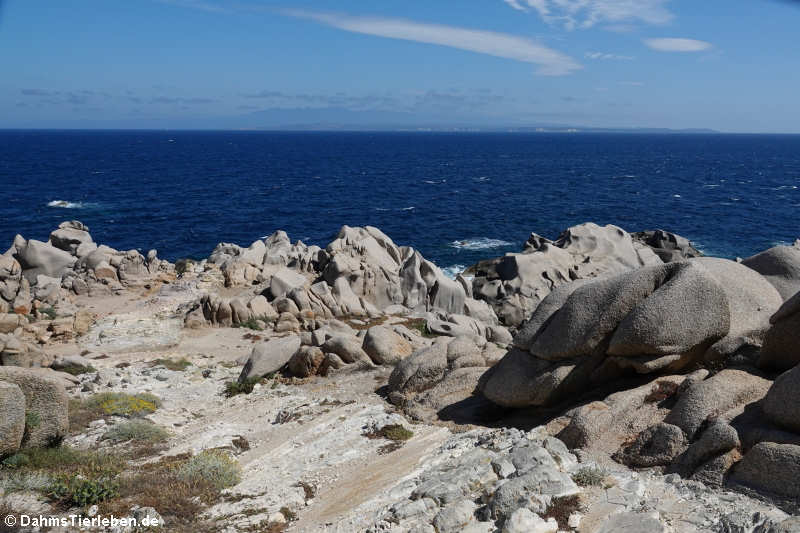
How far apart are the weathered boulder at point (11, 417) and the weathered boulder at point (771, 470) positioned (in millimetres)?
15628

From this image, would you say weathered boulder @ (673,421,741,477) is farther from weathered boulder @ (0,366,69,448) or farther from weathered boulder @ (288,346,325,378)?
weathered boulder @ (0,366,69,448)

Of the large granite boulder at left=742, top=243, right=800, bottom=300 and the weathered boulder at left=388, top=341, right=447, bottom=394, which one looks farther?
the weathered boulder at left=388, top=341, right=447, bottom=394

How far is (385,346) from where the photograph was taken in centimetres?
2433

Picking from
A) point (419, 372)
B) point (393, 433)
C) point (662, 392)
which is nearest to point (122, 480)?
point (393, 433)

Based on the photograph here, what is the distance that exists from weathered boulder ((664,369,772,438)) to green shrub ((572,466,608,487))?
7.64 ft

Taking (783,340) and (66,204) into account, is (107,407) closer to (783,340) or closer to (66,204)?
(783,340)

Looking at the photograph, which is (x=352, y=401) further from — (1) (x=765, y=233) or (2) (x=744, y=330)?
(1) (x=765, y=233)

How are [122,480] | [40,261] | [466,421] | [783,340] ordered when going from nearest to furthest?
[783,340] < [122,480] < [466,421] < [40,261]

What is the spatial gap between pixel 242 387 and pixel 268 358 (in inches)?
64.3

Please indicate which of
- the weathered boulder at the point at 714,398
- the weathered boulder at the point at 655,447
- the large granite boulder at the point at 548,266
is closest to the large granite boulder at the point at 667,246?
the large granite boulder at the point at 548,266

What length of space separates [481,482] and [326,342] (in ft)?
41.8

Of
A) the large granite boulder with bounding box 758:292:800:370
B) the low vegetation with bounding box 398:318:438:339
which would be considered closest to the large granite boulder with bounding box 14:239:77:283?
the low vegetation with bounding box 398:318:438:339

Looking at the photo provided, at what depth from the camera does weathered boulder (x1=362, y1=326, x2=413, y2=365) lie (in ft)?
79.0

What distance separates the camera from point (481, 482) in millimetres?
12977
